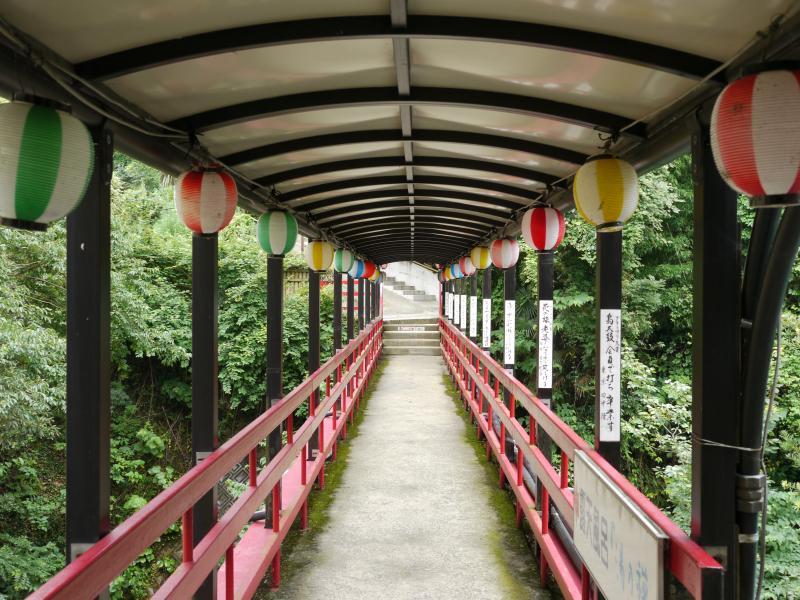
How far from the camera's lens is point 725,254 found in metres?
2.21

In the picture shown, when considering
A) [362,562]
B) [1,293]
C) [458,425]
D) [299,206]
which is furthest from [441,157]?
[1,293]

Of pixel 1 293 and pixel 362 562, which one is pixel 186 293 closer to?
pixel 1 293

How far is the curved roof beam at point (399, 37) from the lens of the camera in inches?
84.6

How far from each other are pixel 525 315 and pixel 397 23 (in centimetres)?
1315

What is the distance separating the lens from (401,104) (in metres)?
2.92

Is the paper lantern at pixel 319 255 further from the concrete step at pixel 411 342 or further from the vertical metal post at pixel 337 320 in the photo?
the concrete step at pixel 411 342

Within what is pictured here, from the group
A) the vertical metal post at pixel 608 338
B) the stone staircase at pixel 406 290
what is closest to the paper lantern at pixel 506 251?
the vertical metal post at pixel 608 338

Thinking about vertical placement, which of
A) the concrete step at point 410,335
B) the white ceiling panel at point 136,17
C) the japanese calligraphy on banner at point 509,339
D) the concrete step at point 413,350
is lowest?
the concrete step at point 413,350

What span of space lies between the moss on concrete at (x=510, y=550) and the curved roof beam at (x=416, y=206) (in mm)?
2628

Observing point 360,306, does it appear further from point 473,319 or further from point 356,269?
point 473,319

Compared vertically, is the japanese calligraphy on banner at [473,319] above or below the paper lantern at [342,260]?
below

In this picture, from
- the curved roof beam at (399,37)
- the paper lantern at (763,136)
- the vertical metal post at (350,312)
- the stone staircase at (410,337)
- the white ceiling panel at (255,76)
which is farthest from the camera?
the stone staircase at (410,337)

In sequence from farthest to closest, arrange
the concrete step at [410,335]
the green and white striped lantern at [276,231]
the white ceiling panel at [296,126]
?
the concrete step at [410,335] → the green and white striped lantern at [276,231] → the white ceiling panel at [296,126]

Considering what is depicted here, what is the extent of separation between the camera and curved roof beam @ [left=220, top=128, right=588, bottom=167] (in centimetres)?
361
